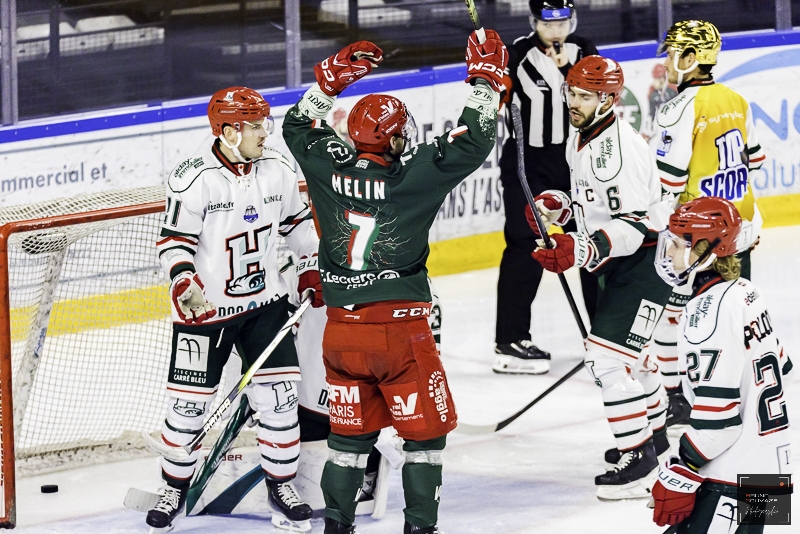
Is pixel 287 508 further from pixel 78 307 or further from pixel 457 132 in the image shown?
pixel 78 307

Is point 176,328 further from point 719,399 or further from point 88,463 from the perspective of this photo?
point 719,399

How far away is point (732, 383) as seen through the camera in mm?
2822

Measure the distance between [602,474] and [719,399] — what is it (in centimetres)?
171

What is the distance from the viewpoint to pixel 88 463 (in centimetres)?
470

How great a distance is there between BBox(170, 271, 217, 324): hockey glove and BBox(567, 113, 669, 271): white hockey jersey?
119 centimetres

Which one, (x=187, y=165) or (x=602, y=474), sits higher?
(x=187, y=165)

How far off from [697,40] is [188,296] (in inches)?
78.6

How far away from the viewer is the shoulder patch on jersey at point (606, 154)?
4.23 meters

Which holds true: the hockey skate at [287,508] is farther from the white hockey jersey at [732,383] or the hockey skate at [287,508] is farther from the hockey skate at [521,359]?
the hockey skate at [521,359]

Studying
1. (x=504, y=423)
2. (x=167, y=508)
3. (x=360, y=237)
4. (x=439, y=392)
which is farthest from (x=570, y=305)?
(x=167, y=508)

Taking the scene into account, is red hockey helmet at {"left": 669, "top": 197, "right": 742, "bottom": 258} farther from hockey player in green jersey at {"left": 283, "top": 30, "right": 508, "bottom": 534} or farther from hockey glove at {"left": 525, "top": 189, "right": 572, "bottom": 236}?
hockey glove at {"left": 525, "top": 189, "right": 572, "bottom": 236}

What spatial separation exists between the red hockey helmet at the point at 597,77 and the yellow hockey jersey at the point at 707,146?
0.44 meters

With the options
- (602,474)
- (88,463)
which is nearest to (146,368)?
(88,463)

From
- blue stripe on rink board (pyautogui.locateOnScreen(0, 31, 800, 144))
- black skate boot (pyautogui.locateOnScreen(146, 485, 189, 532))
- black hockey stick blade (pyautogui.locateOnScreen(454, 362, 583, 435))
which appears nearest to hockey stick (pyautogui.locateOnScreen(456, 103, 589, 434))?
black hockey stick blade (pyautogui.locateOnScreen(454, 362, 583, 435))
